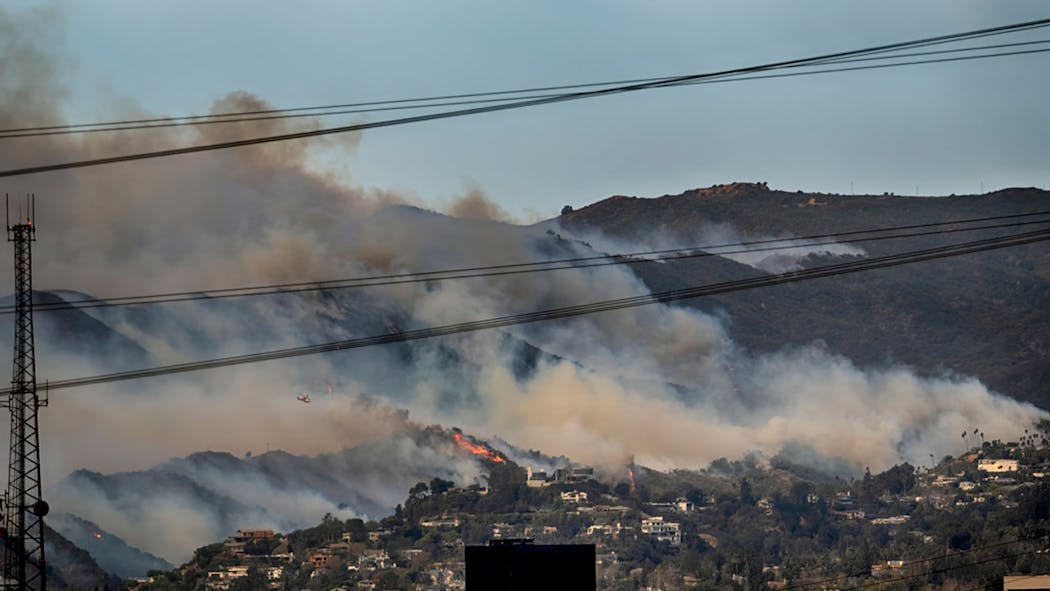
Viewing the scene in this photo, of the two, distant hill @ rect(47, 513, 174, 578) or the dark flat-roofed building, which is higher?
distant hill @ rect(47, 513, 174, 578)

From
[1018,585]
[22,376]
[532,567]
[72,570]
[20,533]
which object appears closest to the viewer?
[20,533]

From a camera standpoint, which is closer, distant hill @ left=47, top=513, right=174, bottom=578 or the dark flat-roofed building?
the dark flat-roofed building

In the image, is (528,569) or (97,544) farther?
(97,544)

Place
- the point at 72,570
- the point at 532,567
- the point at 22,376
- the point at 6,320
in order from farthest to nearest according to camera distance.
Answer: the point at 6,320 < the point at 72,570 < the point at 532,567 < the point at 22,376

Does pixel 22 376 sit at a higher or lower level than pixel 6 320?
lower

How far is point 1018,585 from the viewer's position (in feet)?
279

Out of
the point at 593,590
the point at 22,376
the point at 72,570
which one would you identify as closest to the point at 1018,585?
the point at 593,590

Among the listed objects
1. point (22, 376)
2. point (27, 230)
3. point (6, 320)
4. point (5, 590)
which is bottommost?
point (5, 590)

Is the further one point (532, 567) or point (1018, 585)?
point (1018, 585)

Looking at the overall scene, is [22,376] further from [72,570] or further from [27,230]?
[72,570]

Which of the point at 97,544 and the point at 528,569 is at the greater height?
the point at 97,544

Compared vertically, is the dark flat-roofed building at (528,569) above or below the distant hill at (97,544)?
below

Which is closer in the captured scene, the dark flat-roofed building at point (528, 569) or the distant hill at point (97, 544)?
the dark flat-roofed building at point (528, 569)

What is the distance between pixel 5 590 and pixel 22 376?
13.2 metres
